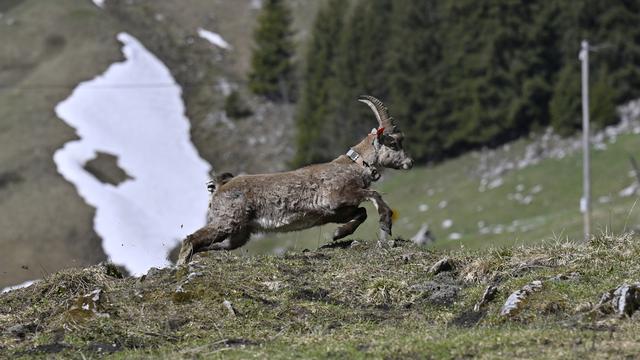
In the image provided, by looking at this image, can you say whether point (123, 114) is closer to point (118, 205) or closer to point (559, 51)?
point (118, 205)

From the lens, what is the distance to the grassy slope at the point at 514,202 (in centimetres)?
5966

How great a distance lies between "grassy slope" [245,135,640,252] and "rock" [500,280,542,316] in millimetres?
42514

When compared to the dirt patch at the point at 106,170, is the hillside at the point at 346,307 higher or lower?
higher

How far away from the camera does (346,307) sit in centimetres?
1312

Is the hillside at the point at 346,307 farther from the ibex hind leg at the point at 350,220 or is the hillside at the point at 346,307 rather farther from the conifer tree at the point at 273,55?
the conifer tree at the point at 273,55

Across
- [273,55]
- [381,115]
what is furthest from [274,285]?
[273,55]

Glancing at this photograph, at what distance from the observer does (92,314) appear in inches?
501

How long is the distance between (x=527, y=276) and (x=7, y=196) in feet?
238

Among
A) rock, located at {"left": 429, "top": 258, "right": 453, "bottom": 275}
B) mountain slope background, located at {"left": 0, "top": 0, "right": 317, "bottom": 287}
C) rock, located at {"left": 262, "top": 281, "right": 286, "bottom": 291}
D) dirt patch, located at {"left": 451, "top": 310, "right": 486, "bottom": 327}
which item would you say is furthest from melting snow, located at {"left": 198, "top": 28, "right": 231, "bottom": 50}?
dirt patch, located at {"left": 451, "top": 310, "right": 486, "bottom": 327}

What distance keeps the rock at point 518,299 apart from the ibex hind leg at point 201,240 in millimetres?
5393

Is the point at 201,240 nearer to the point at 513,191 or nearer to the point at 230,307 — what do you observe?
the point at 230,307

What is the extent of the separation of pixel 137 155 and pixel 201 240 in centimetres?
7566

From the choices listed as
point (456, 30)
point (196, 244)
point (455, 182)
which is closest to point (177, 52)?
point (456, 30)

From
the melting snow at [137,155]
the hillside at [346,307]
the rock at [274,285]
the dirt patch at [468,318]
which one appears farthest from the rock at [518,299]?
the melting snow at [137,155]
